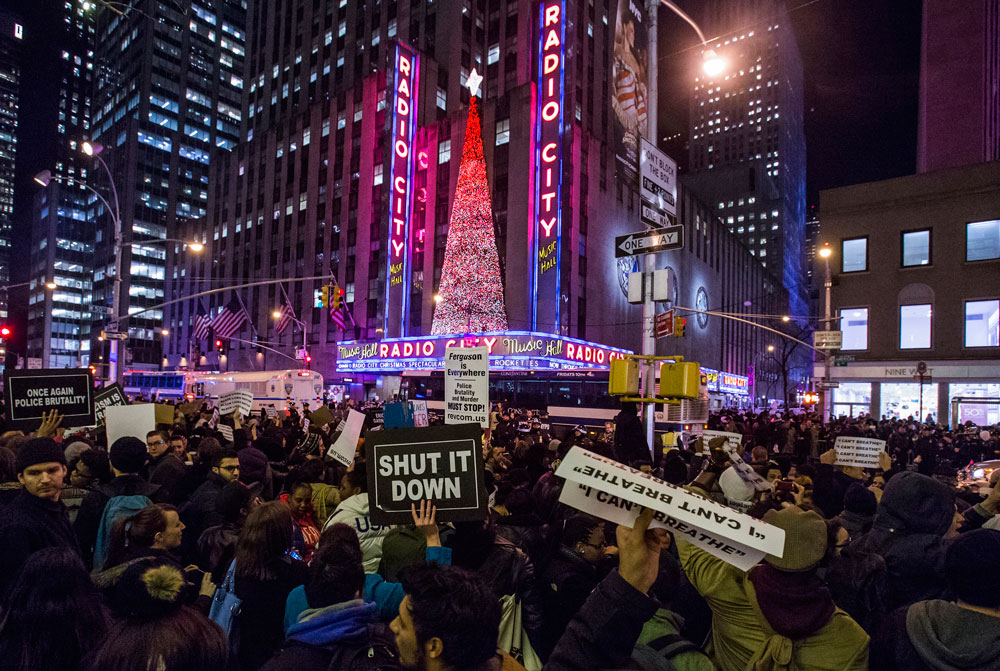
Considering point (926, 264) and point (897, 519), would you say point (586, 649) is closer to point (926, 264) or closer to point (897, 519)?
point (897, 519)

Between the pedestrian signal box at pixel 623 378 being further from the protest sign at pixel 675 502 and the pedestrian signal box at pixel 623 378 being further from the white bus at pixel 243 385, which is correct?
the white bus at pixel 243 385

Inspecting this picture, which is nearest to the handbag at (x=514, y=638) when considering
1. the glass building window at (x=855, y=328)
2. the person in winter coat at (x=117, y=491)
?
the person in winter coat at (x=117, y=491)

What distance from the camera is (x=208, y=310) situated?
75688 mm

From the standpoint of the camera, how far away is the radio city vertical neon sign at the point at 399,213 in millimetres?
50375

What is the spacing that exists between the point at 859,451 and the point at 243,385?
4043 cm

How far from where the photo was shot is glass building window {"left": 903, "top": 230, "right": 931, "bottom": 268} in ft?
99.6

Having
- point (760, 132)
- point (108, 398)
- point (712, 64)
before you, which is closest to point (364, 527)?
point (108, 398)

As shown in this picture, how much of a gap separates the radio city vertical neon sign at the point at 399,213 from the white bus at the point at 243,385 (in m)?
9.91

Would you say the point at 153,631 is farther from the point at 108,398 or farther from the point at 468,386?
the point at 108,398

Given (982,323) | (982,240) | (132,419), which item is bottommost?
(132,419)

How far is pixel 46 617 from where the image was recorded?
263 cm

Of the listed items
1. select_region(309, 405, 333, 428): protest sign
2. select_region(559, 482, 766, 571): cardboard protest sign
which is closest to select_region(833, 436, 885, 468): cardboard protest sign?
select_region(559, 482, 766, 571): cardboard protest sign

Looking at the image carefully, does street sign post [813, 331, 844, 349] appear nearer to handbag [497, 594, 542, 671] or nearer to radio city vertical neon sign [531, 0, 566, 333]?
radio city vertical neon sign [531, 0, 566, 333]

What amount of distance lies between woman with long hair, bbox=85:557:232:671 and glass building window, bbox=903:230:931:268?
35859 mm
